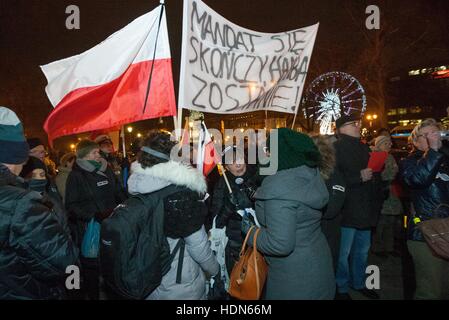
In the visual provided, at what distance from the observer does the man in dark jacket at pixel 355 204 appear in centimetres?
436

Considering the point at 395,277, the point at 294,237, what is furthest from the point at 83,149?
the point at 395,277

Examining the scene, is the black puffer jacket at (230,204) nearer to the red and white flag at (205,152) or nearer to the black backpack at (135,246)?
the red and white flag at (205,152)

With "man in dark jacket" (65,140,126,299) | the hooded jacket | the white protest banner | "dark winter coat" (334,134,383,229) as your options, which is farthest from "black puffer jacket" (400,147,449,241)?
"man in dark jacket" (65,140,126,299)

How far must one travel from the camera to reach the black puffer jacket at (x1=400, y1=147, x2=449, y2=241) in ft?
11.0

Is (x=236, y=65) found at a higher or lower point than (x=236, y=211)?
higher

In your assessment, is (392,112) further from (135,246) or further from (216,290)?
(135,246)

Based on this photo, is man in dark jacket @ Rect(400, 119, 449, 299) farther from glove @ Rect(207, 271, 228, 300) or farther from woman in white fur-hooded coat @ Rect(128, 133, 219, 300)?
woman in white fur-hooded coat @ Rect(128, 133, 219, 300)

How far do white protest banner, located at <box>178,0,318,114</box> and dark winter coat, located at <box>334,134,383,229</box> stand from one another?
870 mm

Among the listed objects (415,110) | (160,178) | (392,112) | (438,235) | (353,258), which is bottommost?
(353,258)

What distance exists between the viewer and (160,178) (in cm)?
245

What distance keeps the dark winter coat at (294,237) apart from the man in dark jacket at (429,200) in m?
1.29

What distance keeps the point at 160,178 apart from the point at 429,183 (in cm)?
258

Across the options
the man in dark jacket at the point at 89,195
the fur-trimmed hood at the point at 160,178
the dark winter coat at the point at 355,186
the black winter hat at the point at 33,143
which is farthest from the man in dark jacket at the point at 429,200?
the black winter hat at the point at 33,143

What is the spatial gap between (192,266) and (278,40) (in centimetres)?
280
